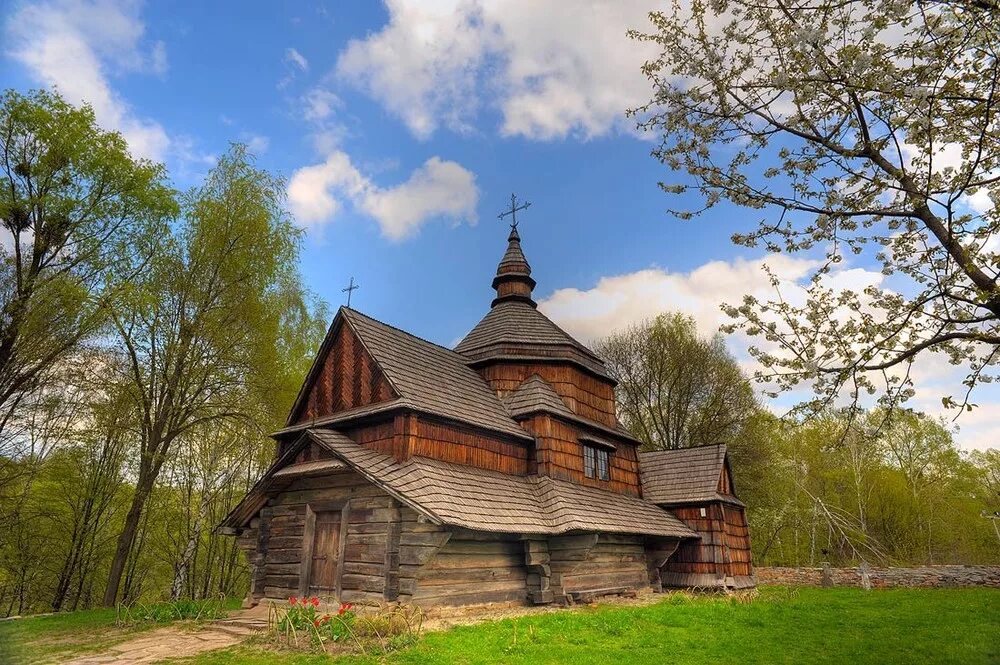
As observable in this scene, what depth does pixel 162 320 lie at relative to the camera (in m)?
17.7

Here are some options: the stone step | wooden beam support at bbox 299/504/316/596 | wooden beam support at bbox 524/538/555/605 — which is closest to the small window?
wooden beam support at bbox 524/538/555/605

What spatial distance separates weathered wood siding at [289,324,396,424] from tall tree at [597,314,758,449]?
1891cm

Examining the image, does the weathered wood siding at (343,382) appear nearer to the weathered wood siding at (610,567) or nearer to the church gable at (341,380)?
the church gable at (341,380)

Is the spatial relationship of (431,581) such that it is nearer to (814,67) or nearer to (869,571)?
(814,67)

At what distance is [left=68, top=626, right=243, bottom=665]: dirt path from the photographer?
9109mm

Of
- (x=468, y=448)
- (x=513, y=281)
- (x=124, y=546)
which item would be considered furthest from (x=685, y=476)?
→ (x=124, y=546)

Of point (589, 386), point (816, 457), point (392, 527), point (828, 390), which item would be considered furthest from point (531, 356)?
point (816, 457)

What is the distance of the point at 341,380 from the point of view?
15992 mm

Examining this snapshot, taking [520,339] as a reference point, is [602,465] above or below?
below

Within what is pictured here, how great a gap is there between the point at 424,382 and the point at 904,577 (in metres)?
20.2

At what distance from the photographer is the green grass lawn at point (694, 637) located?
347 inches

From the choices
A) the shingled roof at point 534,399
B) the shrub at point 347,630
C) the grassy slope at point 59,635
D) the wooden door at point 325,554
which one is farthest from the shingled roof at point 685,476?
the grassy slope at point 59,635

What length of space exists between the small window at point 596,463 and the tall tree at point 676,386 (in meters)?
12.2

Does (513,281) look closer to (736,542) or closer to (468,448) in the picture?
(468,448)
